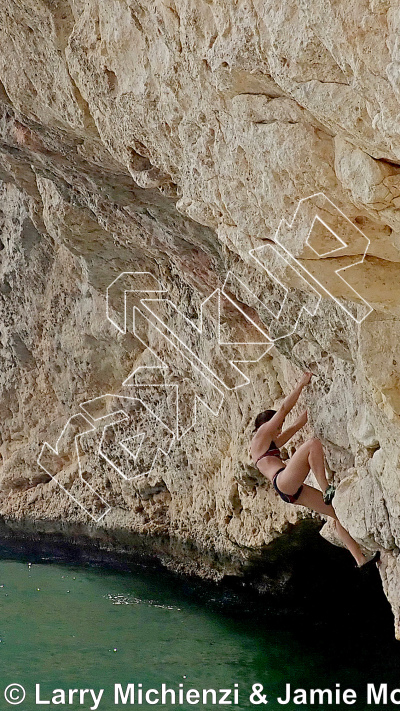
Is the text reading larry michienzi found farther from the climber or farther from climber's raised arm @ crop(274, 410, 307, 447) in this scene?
climber's raised arm @ crop(274, 410, 307, 447)

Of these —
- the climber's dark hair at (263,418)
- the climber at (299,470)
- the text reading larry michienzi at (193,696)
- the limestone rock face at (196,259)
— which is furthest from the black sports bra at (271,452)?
the text reading larry michienzi at (193,696)

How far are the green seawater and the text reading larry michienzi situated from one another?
2 cm

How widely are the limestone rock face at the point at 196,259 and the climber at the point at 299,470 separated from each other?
0.22 meters

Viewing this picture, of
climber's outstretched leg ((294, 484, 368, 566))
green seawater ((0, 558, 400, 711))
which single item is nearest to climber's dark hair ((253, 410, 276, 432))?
climber's outstretched leg ((294, 484, 368, 566))

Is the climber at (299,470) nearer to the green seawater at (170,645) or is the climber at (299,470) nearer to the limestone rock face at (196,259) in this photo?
the limestone rock face at (196,259)

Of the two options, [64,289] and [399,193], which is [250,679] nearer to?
[399,193]

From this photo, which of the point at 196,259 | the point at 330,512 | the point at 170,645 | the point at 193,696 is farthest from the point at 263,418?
the point at 170,645

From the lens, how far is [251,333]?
522 centimetres

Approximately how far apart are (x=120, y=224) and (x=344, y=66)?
12.9ft

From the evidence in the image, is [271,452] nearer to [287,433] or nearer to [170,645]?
[287,433]

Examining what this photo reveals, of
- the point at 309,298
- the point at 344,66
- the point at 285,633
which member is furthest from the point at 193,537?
the point at 344,66

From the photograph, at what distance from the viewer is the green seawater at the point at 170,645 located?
4867 mm

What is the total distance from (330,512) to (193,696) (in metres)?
1.61

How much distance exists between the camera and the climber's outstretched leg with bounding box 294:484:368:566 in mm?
3762
